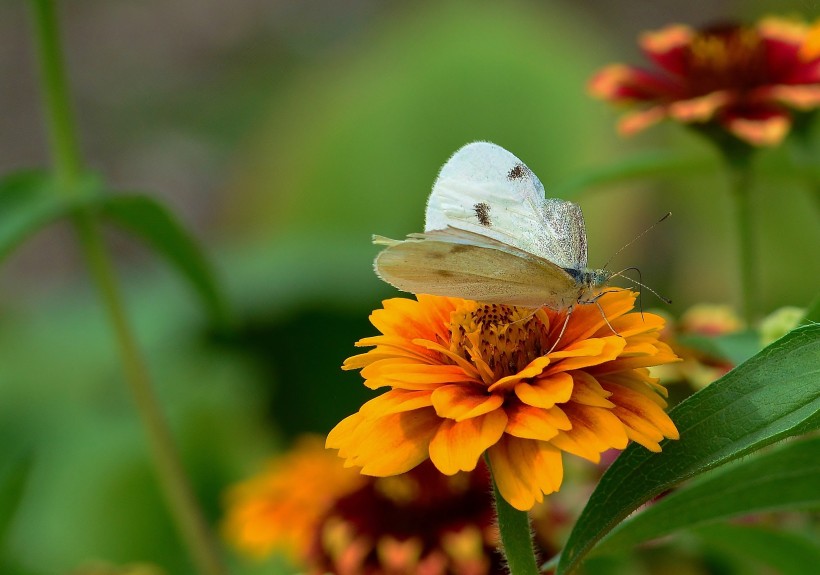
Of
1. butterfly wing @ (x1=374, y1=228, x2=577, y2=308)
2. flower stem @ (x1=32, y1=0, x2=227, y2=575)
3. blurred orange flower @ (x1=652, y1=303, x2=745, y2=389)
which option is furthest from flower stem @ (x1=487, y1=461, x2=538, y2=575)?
flower stem @ (x1=32, y1=0, x2=227, y2=575)

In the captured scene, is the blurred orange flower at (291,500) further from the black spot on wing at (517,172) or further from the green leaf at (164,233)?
the black spot on wing at (517,172)

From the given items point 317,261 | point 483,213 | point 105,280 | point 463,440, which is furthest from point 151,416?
point 317,261

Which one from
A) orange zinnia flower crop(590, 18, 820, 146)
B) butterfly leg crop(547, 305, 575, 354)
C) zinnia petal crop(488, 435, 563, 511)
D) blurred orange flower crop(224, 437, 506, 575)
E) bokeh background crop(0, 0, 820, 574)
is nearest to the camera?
zinnia petal crop(488, 435, 563, 511)

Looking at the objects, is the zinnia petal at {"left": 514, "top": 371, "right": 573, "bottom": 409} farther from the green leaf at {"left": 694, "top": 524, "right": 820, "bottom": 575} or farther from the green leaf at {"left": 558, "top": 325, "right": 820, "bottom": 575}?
the green leaf at {"left": 694, "top": 524, "right": 820, "bottom": 575}

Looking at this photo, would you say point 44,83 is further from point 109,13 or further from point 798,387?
point 109,13

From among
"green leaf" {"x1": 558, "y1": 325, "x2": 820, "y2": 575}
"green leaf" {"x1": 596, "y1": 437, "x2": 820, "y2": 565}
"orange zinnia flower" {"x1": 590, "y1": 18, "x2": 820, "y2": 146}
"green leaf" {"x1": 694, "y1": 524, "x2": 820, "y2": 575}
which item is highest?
"orange zinnia flower" {"x1": 590, "y1": 18, "x2": 820, "y2": 146}
